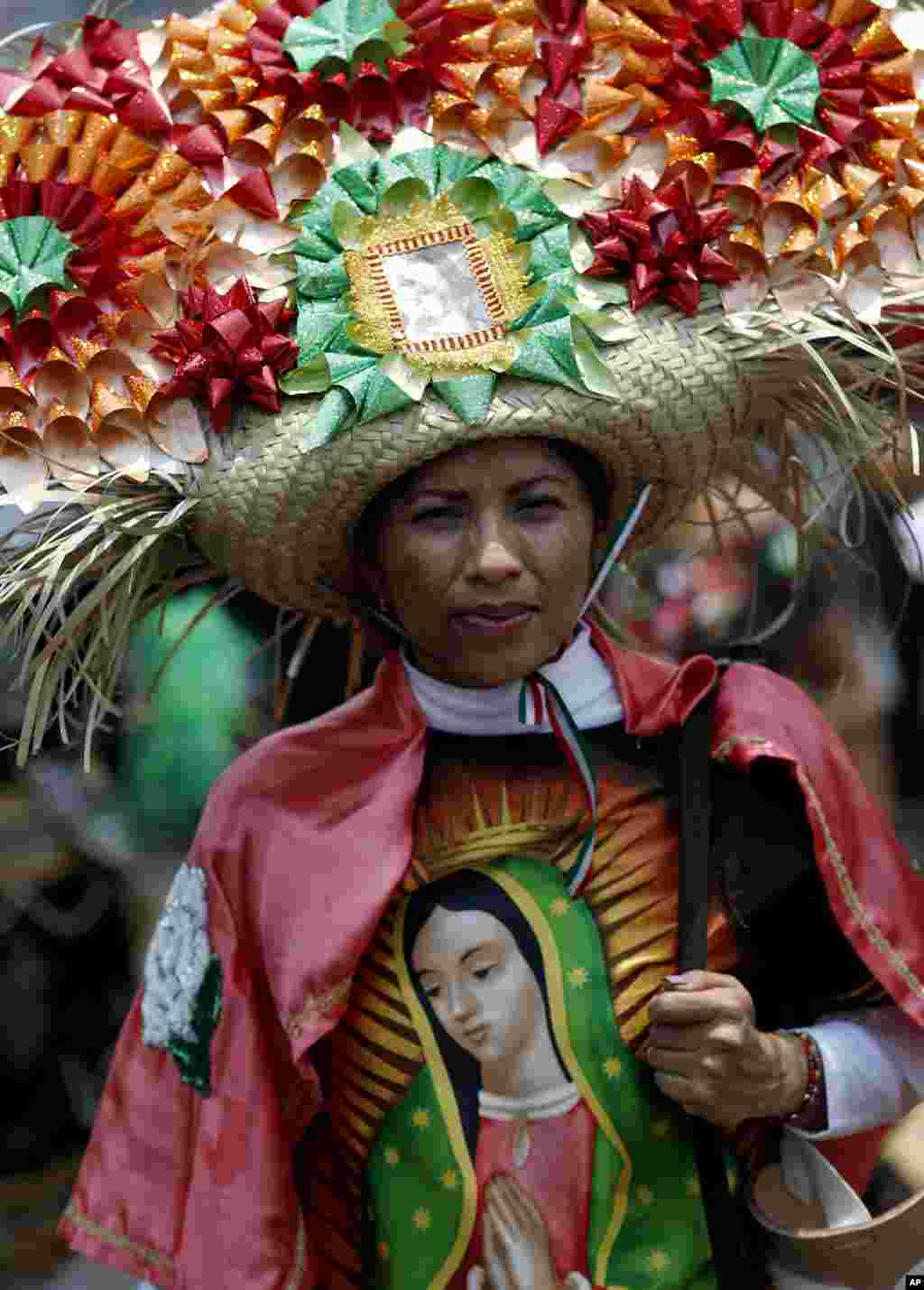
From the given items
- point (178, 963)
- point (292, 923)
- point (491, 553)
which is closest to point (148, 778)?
point (178, 963)

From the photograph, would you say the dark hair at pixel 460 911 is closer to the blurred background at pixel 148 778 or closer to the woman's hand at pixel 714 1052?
the woman's hand at pixel 714 1052

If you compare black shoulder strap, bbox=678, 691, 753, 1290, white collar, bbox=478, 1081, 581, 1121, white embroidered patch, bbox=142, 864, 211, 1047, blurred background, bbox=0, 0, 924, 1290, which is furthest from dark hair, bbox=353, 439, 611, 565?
blurred background, bbox=0, 0, 924, 1290

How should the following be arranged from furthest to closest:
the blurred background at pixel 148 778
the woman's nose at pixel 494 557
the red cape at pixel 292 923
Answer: the blurred background at pixel 148 778 → the red cape at pixel 292 923 → the woman's nose at pixel 494 557

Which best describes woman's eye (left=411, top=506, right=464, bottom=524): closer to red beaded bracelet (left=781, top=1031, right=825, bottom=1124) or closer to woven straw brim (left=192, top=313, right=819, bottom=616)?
woven straw brim (left=192, top=313, right=819, bottom=616)

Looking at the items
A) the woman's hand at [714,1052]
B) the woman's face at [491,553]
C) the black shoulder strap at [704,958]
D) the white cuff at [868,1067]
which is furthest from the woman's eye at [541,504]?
the white cuff at [868,1067]

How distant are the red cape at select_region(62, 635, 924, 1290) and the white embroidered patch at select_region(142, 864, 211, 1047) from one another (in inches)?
0.7

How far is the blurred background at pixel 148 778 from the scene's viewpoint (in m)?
2.72

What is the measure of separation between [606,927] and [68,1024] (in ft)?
3.56

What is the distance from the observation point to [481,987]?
1.98 meters

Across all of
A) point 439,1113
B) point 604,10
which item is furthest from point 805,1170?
point 604,10

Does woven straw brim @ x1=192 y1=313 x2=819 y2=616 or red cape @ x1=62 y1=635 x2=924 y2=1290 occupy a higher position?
woven straw brim @ x1=192 y1=313 x2=819 y2=616

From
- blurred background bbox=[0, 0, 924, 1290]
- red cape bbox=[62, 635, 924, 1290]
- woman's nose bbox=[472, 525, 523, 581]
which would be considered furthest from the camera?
blurred background bbox=[0, 0, 924, 1290]

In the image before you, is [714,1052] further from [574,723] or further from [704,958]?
[574,723]

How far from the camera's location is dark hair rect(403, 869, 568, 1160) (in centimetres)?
199
